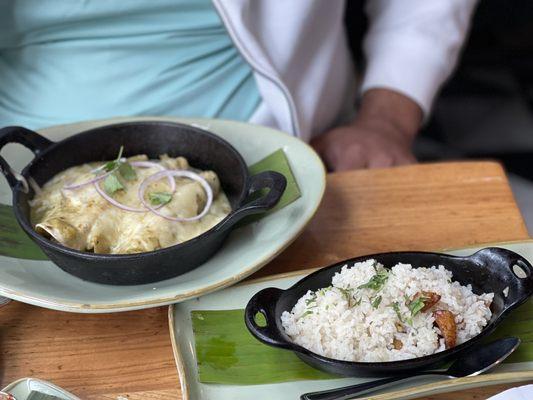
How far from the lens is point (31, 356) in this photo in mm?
955

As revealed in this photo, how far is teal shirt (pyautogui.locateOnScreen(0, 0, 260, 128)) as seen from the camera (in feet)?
4.64

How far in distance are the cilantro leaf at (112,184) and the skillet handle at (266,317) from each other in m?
0.30

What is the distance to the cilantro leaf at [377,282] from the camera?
906mm

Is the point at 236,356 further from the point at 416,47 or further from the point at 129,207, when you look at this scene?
the point at 416,47

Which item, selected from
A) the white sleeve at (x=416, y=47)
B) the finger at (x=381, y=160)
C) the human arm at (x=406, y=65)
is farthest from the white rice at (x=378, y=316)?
the white sleeve at (x=416, y=47)

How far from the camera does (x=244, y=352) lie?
0.90 meters

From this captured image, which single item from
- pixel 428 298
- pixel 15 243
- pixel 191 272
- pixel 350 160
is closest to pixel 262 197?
pixel 191 272

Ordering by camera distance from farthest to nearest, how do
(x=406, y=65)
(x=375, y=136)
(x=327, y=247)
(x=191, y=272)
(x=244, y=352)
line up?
1. (x=406, y=65)
2. (x=375, y=136)
3. (x=327, y=247)
4. (x=191, y=272)
5. (x=244, y=352)

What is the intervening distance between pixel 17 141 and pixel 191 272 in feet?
1.19

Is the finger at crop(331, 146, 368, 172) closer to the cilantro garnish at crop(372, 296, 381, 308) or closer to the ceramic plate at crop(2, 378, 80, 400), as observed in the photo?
the cilantro garnish at crop(372, 296, 381, 308)

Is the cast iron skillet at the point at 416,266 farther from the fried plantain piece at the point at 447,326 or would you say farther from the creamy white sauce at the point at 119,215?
the creamy white sauce at the point at 119,215

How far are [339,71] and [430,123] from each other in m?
1.63

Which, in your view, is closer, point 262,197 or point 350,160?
point 262,197

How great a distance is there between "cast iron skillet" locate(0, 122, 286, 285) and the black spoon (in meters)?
0.26
